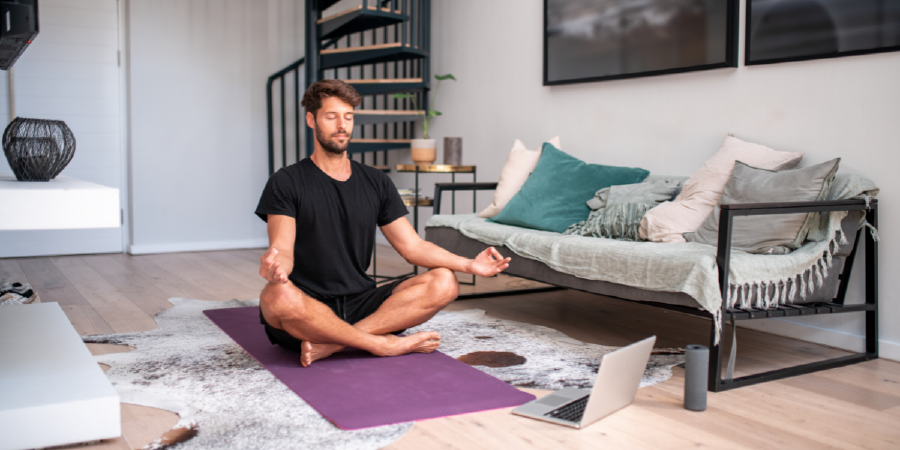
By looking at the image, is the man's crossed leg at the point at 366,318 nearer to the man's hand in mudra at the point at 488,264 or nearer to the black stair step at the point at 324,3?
the man's hand in mudra at the point at 488,264

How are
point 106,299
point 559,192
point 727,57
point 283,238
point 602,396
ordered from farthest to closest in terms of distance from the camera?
1. point 106,299
2. point 559,192
3. point 727,57
4. point 283,238
5. point 602,396

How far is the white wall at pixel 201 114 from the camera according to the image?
5.71 metres

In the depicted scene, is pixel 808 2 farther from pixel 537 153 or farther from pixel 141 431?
pixel 141 431

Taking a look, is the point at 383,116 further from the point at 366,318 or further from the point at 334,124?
the point at 366,318

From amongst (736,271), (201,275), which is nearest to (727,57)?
(736,271)

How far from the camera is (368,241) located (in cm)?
262

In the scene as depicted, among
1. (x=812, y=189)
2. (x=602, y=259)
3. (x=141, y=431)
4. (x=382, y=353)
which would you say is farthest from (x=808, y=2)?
(x=141, y=431)

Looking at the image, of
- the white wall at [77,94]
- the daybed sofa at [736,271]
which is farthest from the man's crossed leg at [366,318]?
the white wall at [77,94]

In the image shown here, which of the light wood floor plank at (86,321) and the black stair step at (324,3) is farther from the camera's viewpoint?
the black stair step at (324,3)

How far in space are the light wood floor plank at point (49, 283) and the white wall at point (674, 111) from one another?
2635mm

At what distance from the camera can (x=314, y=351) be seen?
2.44 meters

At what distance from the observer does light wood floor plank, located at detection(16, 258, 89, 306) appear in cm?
378

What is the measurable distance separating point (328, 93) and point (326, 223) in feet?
1.50

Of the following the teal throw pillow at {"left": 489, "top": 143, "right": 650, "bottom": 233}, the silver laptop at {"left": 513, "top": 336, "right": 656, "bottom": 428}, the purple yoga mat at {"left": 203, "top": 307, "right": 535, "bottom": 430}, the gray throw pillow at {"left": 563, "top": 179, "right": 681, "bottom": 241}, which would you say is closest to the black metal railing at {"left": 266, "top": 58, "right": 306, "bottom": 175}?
the teal throw pillow at {"left": 489, "top": 143, "right": 650, "bottom": 233}
